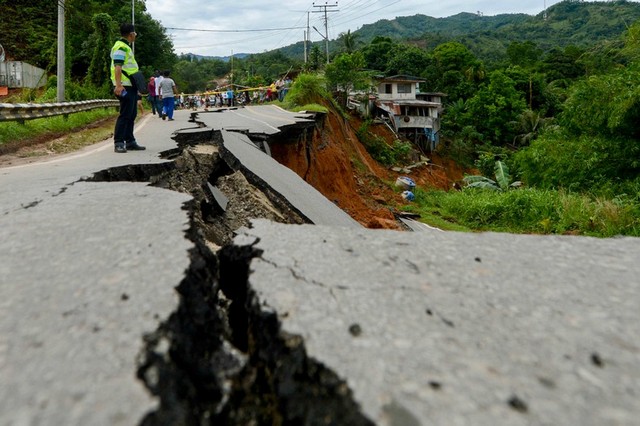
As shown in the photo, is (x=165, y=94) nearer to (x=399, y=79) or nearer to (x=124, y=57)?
(x=124, y=57)

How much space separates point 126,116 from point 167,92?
8362mm

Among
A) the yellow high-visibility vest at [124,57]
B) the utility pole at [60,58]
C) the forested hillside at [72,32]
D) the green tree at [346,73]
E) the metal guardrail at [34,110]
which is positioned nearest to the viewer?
the yellow high-visibility vest at [124,57]

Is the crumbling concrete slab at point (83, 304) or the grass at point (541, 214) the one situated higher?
the crumbling concrete slab at point (83, 304)

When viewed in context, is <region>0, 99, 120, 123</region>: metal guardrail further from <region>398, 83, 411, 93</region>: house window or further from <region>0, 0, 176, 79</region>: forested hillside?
<region>398, 83, 411, 93</region>: house window

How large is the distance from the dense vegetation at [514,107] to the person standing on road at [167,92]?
691 cm

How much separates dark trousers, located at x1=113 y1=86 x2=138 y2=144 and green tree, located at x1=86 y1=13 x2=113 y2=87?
2113cm

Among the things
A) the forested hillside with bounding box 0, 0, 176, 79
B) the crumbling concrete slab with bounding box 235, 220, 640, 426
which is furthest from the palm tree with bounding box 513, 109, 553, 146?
the crumbling concrete slab with bounding box 235, 220, 640, 426

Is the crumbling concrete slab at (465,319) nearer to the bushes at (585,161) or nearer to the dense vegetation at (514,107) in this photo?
the dense vegetation at (514,107)

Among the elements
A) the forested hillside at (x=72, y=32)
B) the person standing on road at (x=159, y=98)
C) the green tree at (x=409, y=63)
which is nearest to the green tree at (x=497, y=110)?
the green tree at (x=409, y=63)

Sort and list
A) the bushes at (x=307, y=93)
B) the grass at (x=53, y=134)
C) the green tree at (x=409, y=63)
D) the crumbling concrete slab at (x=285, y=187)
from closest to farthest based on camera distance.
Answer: the crumbling concrete slab at (x=285, y=187) < the grass at (x=53, y=134) < the bushes at (x=307, y=93) < the green tree at (x=409, y=63)

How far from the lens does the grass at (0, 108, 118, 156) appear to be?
9364 mm

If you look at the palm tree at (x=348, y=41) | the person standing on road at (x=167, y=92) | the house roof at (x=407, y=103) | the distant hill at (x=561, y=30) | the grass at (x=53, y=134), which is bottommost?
the grass at (x=53, y=134)

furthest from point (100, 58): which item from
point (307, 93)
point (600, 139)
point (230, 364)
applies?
→ point (230, 364)

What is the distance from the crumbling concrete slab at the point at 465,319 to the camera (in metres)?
1.26
